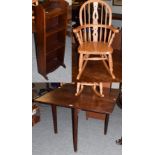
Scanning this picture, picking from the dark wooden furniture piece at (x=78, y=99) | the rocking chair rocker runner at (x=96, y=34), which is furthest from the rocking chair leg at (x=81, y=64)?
the dark wooden furniture piece at (x=78, y=99)

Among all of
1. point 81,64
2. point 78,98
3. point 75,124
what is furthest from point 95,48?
point 75,124

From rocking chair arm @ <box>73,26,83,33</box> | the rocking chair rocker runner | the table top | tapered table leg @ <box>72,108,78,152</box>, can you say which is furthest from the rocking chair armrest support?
tapered table leg @ <box>72,108,78,152</box>

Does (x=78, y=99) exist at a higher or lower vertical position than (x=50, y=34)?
lower

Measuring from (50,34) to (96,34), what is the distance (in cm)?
21

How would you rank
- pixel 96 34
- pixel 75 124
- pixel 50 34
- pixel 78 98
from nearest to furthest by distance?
pixel 50 34 < pixel 96 34 < pixel 78 98 < pixel 75 124

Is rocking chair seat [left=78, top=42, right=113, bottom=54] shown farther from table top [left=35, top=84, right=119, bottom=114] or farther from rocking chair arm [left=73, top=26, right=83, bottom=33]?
table top [left=35, top=84, right=119, bottom=114]

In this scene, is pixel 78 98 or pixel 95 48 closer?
pixel 95 48

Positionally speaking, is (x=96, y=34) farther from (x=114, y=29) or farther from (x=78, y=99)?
(x=78, y=99)

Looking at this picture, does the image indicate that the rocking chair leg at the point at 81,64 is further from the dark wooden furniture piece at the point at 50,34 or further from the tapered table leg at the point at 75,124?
the tapered table leg at the point at 75,124

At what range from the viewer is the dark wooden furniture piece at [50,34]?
2.77ft

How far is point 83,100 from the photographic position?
129 centimetres

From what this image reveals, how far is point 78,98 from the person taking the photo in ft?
4.25

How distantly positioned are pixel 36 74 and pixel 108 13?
1.05ft
